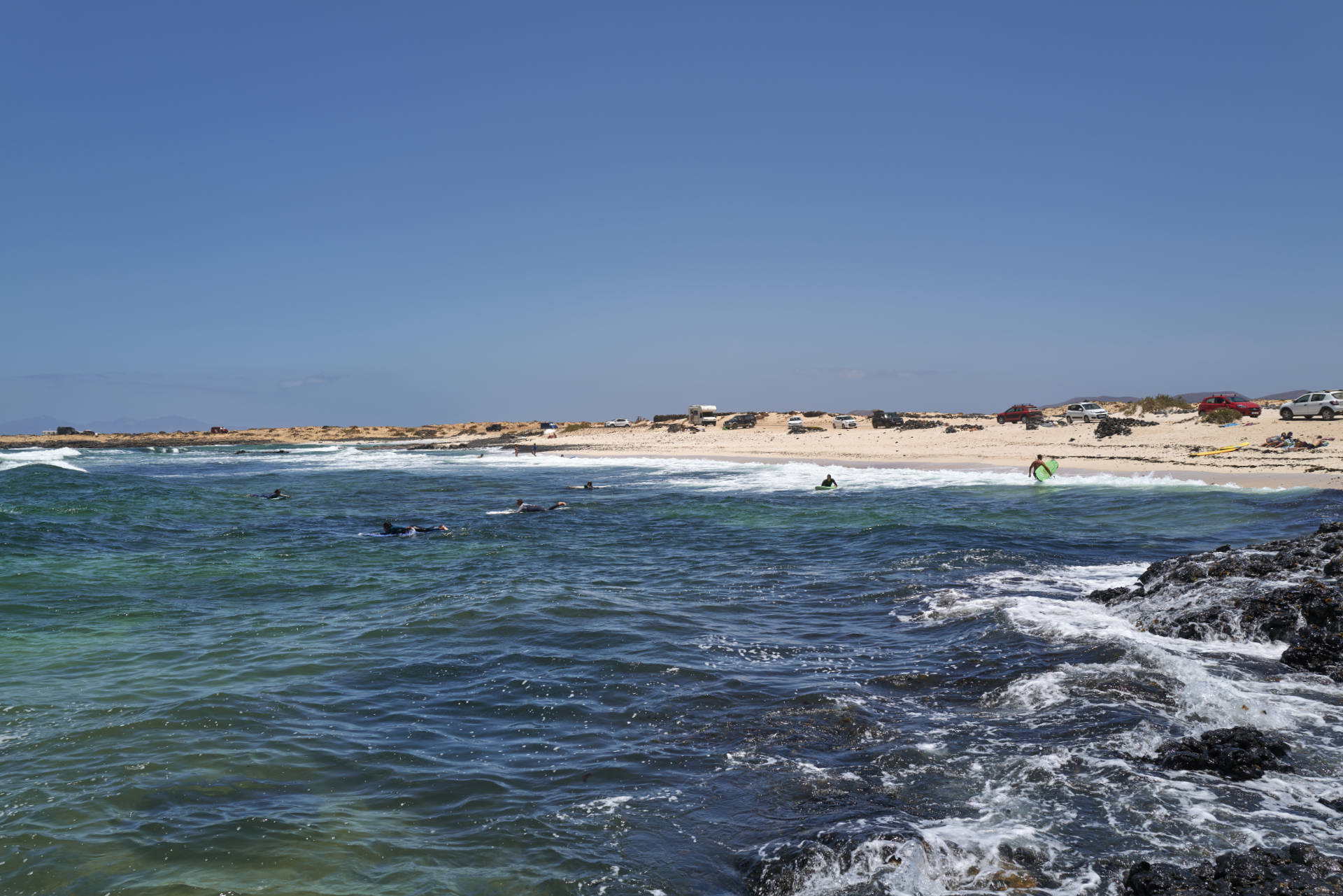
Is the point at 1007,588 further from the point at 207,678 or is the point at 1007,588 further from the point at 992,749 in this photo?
the point at 207,678

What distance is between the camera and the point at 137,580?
16.0 metres

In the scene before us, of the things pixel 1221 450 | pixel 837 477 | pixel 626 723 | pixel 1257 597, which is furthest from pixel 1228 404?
pixel 626 723

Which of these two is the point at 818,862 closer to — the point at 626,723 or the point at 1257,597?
the point at 626,723

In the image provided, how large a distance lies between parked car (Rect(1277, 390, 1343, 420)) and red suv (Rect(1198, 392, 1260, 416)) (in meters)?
5.04

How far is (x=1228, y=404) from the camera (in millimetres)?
46625

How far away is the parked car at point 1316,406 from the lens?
3756 centimetres

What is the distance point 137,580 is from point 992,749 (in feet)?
54.0

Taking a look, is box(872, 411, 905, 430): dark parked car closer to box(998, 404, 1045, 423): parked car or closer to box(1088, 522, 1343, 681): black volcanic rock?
box(998, 404, 1045, 423): parked car

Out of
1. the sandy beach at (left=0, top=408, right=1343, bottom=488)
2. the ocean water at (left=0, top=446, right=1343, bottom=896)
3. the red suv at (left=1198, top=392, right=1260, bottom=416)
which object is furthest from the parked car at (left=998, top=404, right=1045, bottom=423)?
the ocean water at (left=0, top=446, right=1343, bottom=896)

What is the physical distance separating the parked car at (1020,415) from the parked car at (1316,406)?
56.5 ft

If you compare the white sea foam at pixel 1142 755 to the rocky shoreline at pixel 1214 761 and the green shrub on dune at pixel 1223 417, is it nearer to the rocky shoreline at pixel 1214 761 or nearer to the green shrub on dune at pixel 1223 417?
the rocky shoreline at pixel 1214 761

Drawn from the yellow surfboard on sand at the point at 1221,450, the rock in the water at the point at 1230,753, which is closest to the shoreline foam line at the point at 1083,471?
the yellow surfboard on sand at the point at 1221,450

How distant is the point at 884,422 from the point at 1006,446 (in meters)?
23.3

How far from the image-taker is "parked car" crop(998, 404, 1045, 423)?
57.2 m
